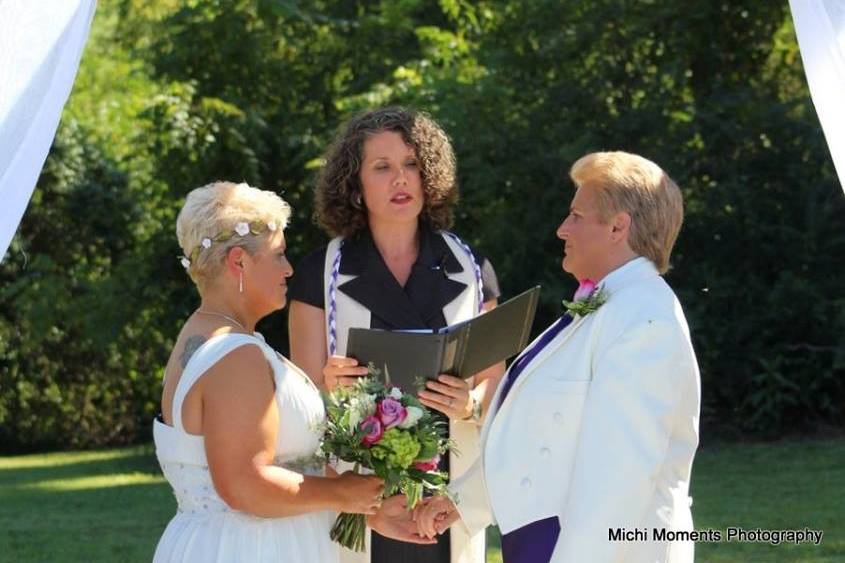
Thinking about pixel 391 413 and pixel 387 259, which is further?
pixel 387 259

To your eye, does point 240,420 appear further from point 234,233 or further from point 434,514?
point 434,514

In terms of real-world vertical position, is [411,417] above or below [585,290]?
below

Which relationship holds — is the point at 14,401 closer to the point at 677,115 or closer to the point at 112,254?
the point at 112,254

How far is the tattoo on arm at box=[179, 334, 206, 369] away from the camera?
3.83 m

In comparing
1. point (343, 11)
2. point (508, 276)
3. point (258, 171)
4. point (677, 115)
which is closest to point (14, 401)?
point (258, 171)

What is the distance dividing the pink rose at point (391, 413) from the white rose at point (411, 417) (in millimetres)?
11

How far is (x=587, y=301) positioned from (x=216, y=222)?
1.05 meters

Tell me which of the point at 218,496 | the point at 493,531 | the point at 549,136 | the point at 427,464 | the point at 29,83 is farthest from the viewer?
the point at 549,136

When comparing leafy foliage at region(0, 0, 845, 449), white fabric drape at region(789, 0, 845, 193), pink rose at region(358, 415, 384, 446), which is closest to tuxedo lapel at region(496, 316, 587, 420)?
pink rose at region(358, 415, 384, 446)

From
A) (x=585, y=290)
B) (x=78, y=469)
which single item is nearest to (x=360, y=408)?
(x=585, y=290)

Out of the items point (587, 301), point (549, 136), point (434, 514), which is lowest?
point (434, 514)

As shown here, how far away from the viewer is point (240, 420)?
365 centimetres

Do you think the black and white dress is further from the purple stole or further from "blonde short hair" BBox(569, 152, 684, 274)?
"blonde short hair" BBox(569, 152, 684, 274)

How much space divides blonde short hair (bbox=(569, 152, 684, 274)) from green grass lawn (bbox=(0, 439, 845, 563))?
4.51 meters
